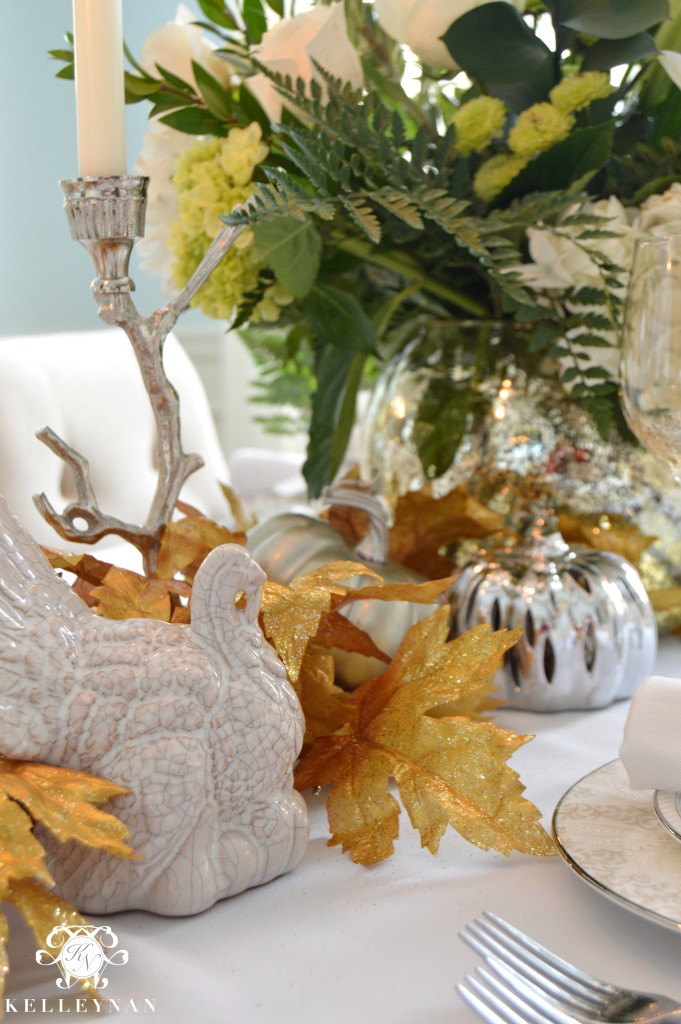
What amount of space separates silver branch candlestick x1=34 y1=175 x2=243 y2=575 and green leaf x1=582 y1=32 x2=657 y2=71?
286mm

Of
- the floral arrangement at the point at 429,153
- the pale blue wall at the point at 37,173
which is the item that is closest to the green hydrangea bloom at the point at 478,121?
the floral arrangement at the point at 429,153

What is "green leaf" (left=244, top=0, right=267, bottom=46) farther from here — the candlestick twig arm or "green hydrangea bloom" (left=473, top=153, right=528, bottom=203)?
the candlestick twig arm

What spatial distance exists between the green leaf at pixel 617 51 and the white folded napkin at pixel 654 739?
0.39m

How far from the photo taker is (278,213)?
1.63 feet

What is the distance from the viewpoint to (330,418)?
74 cm

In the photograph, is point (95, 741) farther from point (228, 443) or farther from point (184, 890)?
point (228, 443)

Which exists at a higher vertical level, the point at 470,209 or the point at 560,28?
the point at 560,28

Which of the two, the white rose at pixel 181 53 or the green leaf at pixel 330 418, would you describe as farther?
the green leaf at pixel 330 418

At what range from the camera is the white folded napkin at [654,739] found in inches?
16.6

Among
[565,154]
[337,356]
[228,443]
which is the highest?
[565,154]

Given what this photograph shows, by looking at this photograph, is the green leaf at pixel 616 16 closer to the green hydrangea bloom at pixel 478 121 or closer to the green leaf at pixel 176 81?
the green hydrangea bloom at pixel 478 121

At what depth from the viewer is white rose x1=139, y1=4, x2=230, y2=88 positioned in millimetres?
630

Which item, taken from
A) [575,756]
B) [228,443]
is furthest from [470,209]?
[228,443]

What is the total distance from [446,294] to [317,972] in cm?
49
